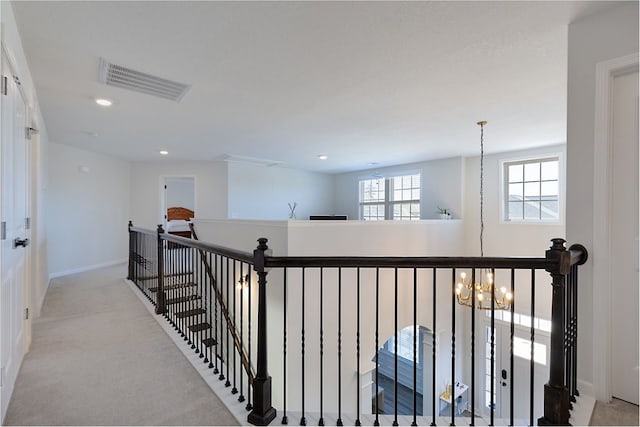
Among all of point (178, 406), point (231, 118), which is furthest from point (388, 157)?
point (178, 406)

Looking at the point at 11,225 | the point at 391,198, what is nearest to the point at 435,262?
the point at 11,225

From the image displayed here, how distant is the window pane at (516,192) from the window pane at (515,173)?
0.36ft

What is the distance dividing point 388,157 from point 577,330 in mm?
4747

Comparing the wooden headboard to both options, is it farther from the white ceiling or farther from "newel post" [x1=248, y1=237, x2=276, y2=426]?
"newel post" [x1=248, y1=237, x2=276, y2=426]

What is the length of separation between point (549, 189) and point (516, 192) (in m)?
0.49

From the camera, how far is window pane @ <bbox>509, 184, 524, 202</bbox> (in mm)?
5562

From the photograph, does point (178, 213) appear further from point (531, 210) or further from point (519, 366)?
point (519, 366)

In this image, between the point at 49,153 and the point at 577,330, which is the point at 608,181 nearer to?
the point at 577,330

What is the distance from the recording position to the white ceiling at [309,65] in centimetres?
175

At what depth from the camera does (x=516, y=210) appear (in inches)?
221

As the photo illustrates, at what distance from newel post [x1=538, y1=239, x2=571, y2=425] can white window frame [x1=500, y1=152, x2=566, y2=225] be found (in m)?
4.49

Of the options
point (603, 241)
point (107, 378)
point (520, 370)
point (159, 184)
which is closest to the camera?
point (603, 241)

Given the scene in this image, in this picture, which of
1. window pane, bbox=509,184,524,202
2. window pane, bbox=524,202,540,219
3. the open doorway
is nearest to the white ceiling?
window pane, bbox=509,184,524,202

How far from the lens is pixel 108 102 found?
123 inches
